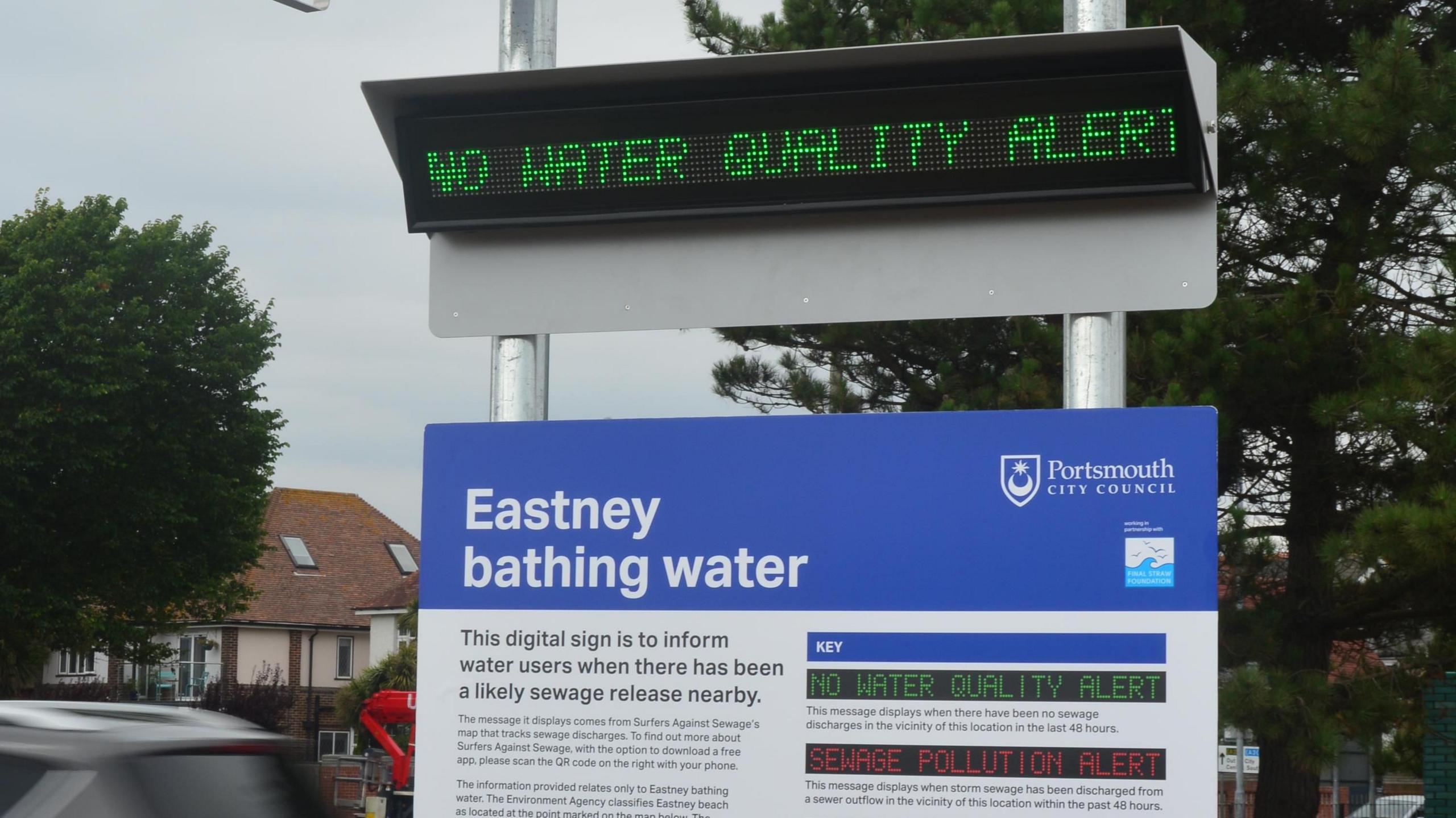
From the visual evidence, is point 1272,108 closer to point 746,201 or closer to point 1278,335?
point 1278,335

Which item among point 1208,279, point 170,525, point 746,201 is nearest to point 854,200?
point 746,201

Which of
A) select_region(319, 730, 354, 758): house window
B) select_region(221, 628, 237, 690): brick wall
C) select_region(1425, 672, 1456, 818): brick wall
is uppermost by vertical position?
select_region(1425, 672, 1456, 818): brick wall

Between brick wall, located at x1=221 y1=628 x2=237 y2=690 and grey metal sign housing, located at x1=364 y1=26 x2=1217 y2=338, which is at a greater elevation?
grey metal sign housing, located at x1=364 y1=26 x2=1217 y2=338

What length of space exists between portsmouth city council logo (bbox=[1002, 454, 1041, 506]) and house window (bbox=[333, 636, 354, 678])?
68842 mm

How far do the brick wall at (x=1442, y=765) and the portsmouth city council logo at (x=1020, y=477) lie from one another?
11427 millimetres

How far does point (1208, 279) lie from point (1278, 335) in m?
8.85

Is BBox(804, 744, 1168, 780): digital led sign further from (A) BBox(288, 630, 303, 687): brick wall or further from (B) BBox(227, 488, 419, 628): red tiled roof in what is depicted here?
(A) BBox(288, 630, 303, 687): brick wall

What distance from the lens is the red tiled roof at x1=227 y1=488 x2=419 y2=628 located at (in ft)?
229

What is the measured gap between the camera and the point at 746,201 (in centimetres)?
543

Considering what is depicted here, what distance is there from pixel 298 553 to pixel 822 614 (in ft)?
234

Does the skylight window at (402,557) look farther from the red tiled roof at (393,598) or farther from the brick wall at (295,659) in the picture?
the brick wall at (295,659)

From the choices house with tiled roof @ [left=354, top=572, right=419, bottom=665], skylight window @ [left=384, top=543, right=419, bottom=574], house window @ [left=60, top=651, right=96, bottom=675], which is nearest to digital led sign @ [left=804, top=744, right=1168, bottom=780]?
house with tiled roof @ [left=354, top=572, right=419, bottom=665]

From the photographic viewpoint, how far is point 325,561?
73562mm

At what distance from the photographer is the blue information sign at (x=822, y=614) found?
4.98 metres
